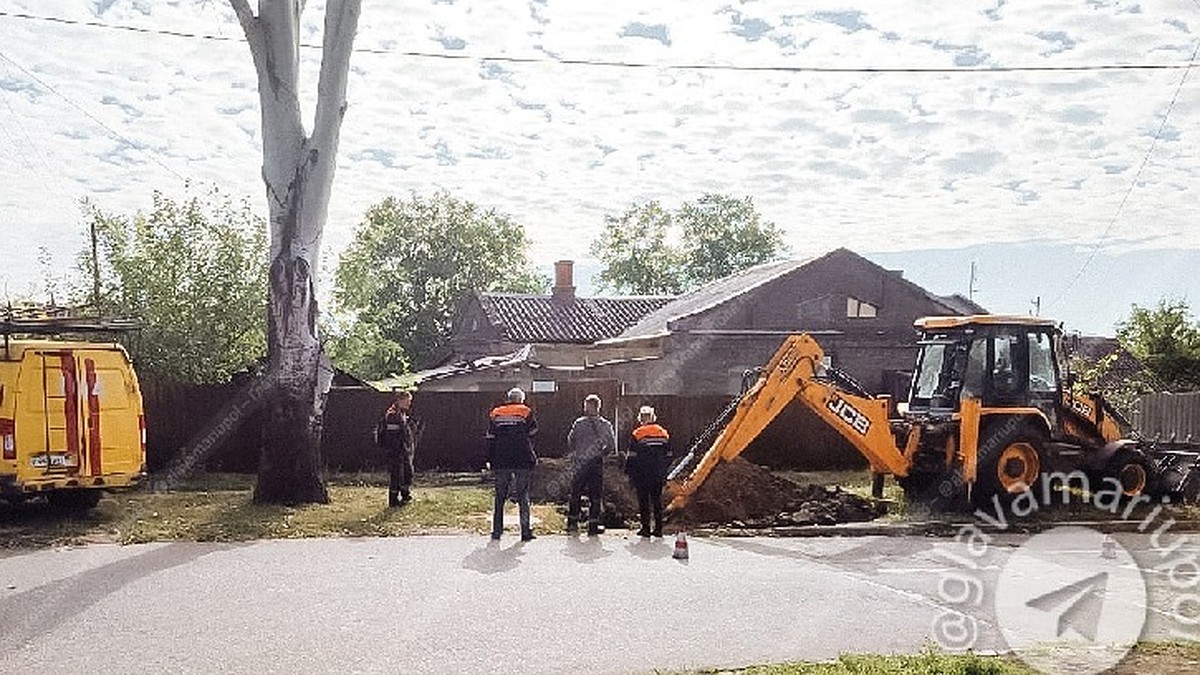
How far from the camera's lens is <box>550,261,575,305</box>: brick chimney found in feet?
176

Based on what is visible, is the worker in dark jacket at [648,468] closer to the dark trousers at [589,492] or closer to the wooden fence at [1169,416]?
the dark trousers at [589,492]

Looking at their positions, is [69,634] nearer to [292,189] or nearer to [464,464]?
[292,189]

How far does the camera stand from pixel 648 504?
15.5 meters

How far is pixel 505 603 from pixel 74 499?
28.1 ft

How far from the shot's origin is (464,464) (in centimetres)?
2431

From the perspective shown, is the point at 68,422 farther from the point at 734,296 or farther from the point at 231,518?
the point at 734,296

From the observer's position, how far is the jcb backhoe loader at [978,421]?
17.3 m

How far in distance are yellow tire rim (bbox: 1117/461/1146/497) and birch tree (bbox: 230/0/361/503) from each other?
39.0ft

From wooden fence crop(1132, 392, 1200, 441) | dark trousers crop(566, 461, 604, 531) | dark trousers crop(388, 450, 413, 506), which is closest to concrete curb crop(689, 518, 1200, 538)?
dark trousers crop(566, 461, 604, 531)

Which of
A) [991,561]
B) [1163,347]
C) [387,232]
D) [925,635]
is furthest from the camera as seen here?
[387,232]

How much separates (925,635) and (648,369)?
25782 mm

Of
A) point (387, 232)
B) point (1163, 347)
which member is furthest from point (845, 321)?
point (387, 232)

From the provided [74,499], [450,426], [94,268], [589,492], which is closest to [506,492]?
[589,492]

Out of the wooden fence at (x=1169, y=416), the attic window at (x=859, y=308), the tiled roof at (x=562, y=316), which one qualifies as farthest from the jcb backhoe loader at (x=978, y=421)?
the tiled roof at (x=562, y=316)
